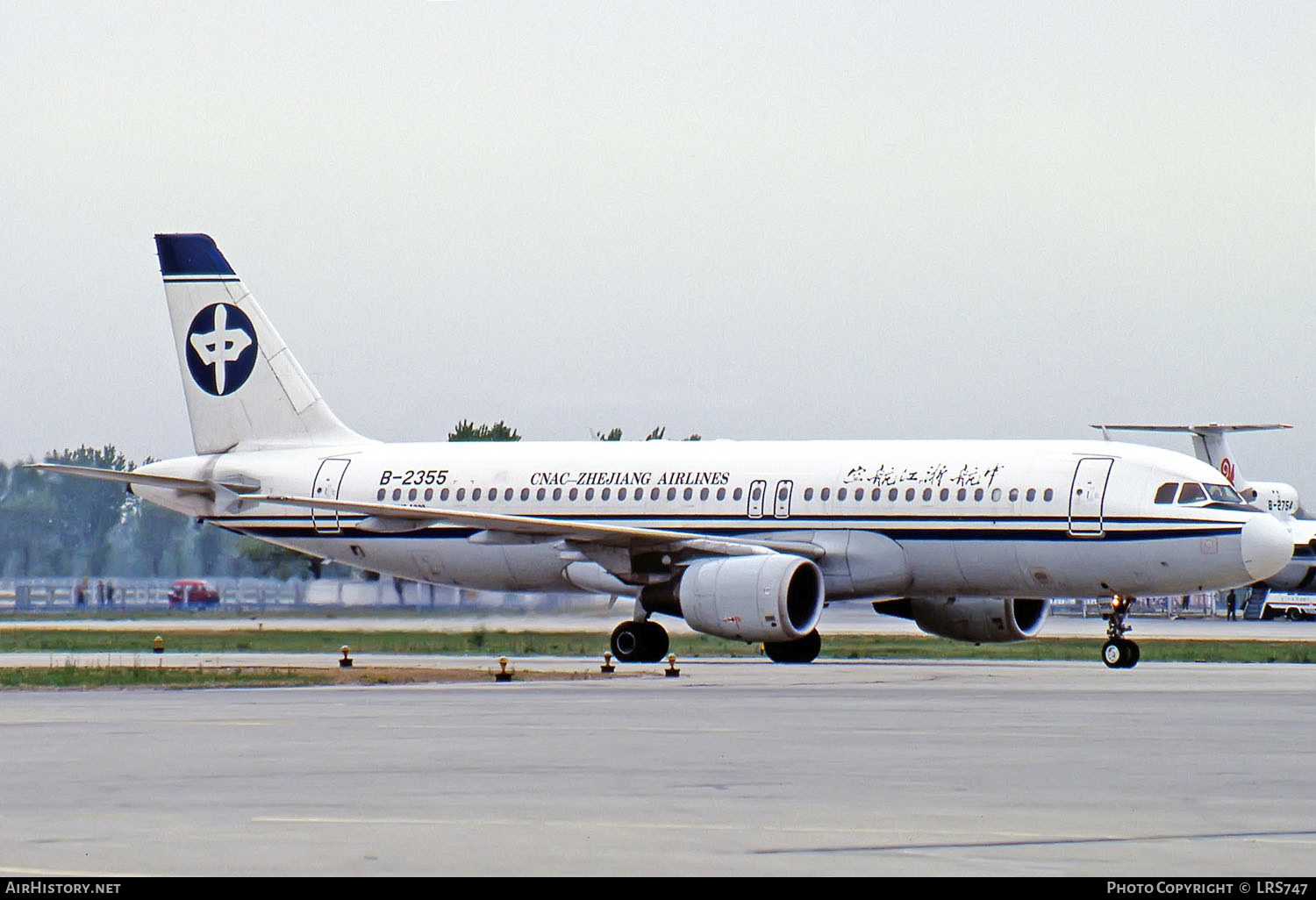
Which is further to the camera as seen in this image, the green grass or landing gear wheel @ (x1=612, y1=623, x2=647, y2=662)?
the green grass

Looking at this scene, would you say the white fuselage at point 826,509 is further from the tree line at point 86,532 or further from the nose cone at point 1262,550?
the tree line at point 86,532

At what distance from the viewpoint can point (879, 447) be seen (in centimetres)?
3884

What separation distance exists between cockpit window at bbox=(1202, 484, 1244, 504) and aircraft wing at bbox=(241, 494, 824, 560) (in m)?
6.79

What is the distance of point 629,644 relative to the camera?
3762cm

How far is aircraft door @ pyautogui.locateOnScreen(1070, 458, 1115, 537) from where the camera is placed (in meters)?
35.8

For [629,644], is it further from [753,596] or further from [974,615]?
[974,615]

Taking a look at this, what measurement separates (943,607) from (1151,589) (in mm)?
4784

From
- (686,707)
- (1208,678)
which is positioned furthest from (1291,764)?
(1208,678)

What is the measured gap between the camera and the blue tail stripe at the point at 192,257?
151 ft

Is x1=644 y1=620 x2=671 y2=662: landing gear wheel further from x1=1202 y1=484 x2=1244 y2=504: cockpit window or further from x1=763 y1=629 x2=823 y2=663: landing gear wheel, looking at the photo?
x1=1202 y1=484 x2=1244 y2=504: cockpit window

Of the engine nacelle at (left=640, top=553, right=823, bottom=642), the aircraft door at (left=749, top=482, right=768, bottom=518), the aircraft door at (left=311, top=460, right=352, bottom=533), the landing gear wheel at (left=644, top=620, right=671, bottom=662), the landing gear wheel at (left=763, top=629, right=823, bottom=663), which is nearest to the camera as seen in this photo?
the engine nacelle at (left=640, top=553, right=823, bottom=642)

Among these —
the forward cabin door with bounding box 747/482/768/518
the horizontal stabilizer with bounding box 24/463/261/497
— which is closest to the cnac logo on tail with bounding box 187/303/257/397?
the horizontal stabilizer with bounding box 24/463/261/497

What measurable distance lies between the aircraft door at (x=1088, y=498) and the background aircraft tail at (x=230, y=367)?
55.0 feet

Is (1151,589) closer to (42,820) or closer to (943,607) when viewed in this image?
(943,607)
